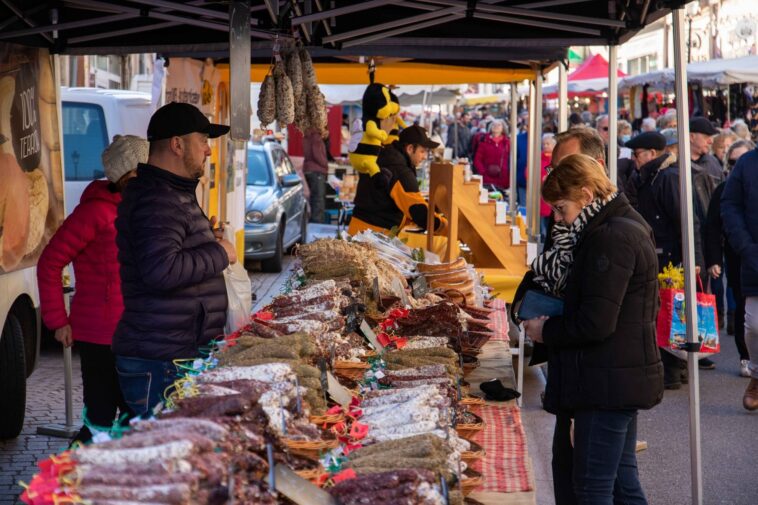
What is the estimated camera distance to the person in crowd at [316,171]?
20.1 m

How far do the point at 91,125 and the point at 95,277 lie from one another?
4.79 m

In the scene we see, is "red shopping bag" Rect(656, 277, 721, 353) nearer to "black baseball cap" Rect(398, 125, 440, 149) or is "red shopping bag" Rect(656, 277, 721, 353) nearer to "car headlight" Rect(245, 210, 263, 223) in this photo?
"black baseball cap" Rect(398, 125, 440, 149)

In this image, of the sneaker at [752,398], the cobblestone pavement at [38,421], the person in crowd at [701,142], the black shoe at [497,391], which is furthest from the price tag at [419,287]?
the person in crowd at [701,142]

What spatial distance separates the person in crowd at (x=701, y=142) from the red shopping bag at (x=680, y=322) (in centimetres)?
475

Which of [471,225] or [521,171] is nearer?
[471,225]

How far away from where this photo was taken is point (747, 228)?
793 centimetres

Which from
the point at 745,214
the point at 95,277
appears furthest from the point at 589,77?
the point at 95,277

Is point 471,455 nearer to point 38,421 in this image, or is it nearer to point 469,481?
point 469,481

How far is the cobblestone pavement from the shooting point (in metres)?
6.25

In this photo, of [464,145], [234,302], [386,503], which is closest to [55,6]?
[234,302]

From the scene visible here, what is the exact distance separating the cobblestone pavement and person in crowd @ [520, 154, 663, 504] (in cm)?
331

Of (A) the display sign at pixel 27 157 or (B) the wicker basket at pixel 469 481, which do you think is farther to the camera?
(A) the display sign at pixel 27 157

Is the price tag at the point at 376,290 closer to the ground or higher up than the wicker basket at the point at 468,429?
higher up

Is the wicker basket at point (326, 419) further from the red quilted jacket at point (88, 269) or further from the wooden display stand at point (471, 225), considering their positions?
the wooden display stand at point (471, 225)
